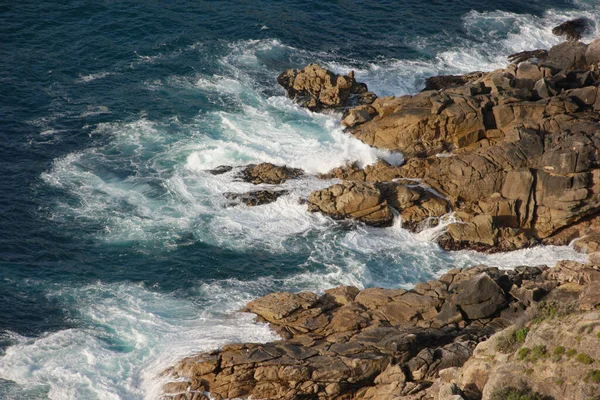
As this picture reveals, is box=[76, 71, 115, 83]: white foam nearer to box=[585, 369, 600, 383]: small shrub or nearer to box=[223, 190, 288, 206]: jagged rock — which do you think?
box=[223, 190, 288, 206]: jagged rock

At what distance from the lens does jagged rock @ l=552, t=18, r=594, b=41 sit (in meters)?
83.1

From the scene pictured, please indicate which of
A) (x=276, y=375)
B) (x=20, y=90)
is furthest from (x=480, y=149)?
(x=20, y=90)

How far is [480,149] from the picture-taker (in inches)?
2263

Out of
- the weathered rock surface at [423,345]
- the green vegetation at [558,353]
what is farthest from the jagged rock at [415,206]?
the green vegetation at [558,353]

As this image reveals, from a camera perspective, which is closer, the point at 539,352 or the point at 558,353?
the point at 558,353

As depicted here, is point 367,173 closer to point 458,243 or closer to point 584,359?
point 458,243

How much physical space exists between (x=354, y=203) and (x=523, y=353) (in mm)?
24317

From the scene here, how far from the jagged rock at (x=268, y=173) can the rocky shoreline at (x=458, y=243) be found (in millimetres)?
124

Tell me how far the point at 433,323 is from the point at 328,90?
2974 cm

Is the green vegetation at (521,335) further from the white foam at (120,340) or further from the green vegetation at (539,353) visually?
the white foam at (120,340)

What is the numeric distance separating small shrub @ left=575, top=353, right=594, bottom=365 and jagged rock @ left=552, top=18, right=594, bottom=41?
2377 inches

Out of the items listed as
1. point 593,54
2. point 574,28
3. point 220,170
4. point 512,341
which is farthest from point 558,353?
point 574,28

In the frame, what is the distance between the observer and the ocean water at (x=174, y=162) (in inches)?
1790

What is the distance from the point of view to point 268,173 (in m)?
59.3
